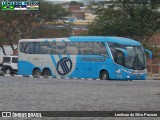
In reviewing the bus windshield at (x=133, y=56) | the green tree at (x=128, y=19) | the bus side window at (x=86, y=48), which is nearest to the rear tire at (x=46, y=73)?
the bus side window at (x=86, y=48)

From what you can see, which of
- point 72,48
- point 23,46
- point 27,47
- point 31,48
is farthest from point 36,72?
point 72,48

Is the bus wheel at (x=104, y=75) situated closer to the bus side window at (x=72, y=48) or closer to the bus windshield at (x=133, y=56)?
the bus windshield at (x=133, y=56)

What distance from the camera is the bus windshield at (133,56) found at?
32531mm

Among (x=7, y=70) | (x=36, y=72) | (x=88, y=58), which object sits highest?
(x=88, y=58)

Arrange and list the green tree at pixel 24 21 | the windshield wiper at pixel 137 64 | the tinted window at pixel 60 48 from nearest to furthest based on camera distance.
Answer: the windshield wiper at pixel 137 64, the tinted window at pixel 60 48, the green tree at pixel 24 21

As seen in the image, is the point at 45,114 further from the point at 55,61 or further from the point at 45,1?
the point at 45,1

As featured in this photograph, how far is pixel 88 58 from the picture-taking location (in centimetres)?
3381

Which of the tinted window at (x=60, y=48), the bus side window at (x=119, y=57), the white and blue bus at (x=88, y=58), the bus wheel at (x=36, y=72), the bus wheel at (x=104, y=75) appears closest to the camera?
the bus side window at (x=119, y=57)

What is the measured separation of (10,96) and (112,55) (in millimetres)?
17800

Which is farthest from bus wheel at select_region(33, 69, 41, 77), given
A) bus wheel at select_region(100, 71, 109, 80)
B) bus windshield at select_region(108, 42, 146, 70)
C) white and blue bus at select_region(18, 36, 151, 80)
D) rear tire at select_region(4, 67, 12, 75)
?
rear tire at select_region(4, 67, 12, 75)

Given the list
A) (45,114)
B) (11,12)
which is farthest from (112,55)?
(11,12)

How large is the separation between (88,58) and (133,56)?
310 cm

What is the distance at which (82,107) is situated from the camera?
12.1 m

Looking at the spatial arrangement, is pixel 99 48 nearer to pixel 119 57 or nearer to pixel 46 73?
pixel 119 57
